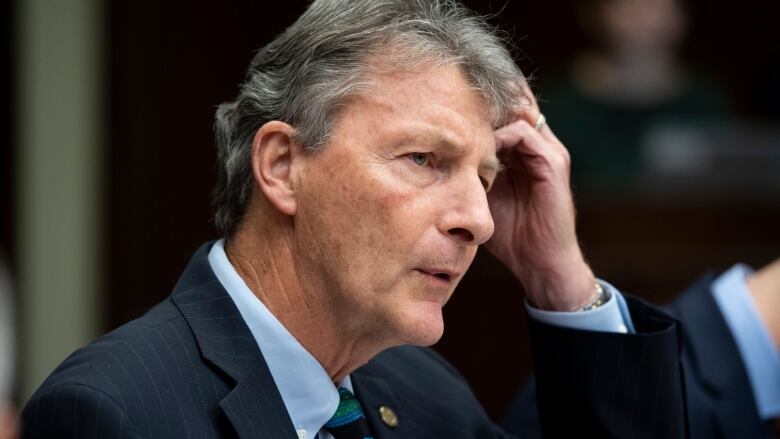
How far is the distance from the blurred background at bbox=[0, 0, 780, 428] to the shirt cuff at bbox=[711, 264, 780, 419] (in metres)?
1.98

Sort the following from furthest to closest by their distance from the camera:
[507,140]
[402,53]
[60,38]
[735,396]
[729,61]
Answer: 1. [729,61]
2. [60,38]
3. [735,396]
4. [507,140]
5. [402,53]

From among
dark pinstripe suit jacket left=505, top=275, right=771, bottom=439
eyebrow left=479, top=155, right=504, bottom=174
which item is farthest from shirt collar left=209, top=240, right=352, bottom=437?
dark pinstripe suit jacket left=505, top=275, right=771, bottom=439

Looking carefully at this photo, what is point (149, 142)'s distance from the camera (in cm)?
545

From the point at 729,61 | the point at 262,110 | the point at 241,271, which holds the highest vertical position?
the point at 262,110

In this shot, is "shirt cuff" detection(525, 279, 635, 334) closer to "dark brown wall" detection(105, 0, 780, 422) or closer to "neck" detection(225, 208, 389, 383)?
"neck" detection(225, 208, 389, 383)

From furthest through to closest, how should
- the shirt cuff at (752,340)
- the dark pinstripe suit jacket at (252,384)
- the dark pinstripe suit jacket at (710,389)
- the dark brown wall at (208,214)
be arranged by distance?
the dark brown wall at (208,214)
the shirt cuff at (752,340)
the dark pinstripe suit jacket at (710,389)
the dark pinstripe suit jacket at (252,384)

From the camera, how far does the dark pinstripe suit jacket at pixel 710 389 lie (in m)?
2.88

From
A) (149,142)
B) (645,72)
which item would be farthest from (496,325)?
(149,142)

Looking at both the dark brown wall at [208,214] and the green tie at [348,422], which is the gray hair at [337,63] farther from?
the dark brown wall at [208,214]

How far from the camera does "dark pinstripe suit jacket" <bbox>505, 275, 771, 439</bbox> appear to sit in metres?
2.88

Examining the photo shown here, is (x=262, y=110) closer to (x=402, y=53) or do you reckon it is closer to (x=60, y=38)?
(x=402, y=53)

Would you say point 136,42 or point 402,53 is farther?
point 136,42

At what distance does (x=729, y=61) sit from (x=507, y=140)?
386cm

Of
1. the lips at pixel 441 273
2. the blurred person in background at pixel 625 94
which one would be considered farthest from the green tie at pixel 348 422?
the blurred person in background at pixel 625 94
